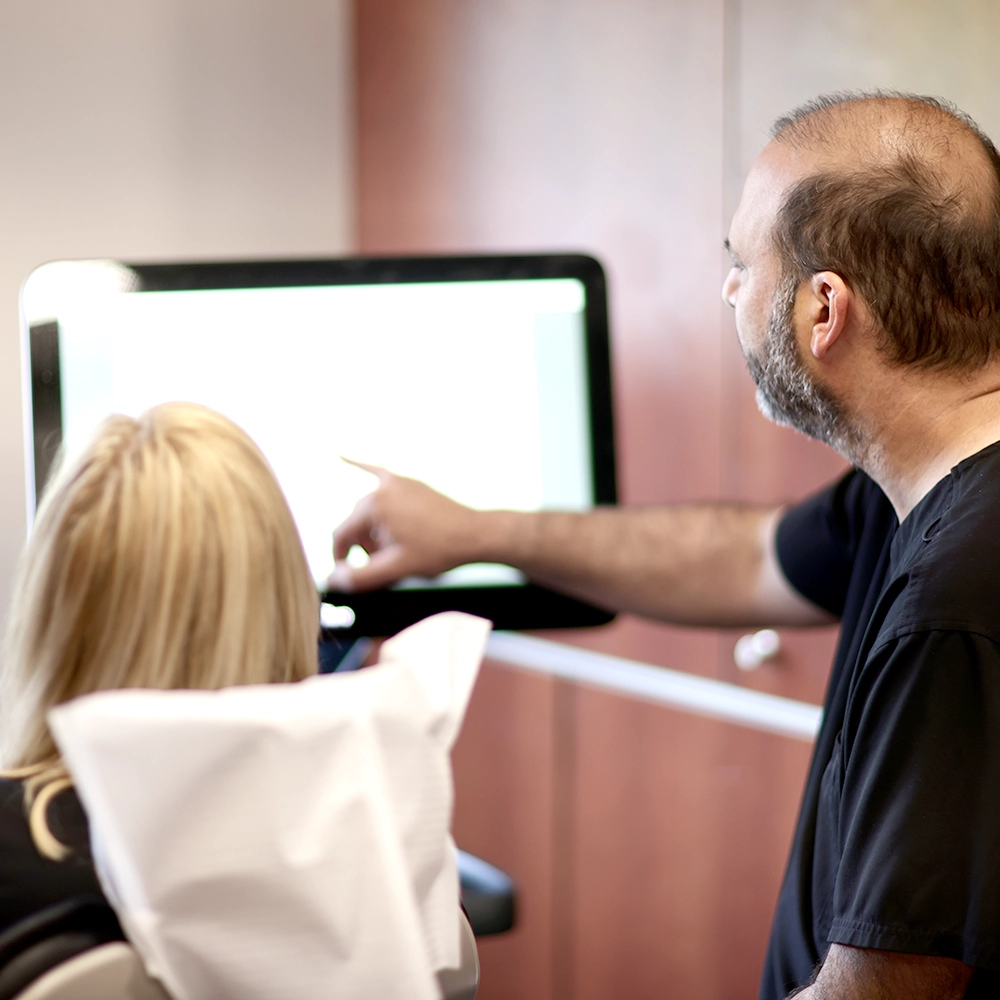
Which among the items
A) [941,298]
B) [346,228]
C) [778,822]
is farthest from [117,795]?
[346,228]

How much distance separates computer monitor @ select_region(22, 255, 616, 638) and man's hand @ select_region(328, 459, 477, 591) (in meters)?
0.02

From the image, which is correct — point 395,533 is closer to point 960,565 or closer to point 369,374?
point 369,374

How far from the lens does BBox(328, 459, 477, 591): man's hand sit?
1.27 metres

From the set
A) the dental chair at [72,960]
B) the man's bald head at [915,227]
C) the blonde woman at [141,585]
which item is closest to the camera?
the dental chair at [72,960]

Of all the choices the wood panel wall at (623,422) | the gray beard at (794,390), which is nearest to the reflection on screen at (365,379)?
the gray beard at (794,390)

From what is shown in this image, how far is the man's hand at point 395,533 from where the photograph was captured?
127cm

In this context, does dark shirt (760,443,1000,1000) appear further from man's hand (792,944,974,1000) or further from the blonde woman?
the blonde woman

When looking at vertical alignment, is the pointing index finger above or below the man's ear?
below

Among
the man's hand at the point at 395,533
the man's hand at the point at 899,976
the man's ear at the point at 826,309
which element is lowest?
A: the man's hand at the point at 899,976

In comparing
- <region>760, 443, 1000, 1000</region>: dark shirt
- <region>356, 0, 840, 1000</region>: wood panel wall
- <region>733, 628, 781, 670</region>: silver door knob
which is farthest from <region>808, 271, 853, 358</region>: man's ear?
<region>733, 628, 781, 670</region>: silver door knob

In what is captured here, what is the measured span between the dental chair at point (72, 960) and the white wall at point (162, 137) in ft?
4.94

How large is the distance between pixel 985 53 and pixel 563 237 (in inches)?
30.6

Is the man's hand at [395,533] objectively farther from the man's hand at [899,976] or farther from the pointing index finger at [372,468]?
the man's hand at [899,976]

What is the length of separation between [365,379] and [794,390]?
0.45m
